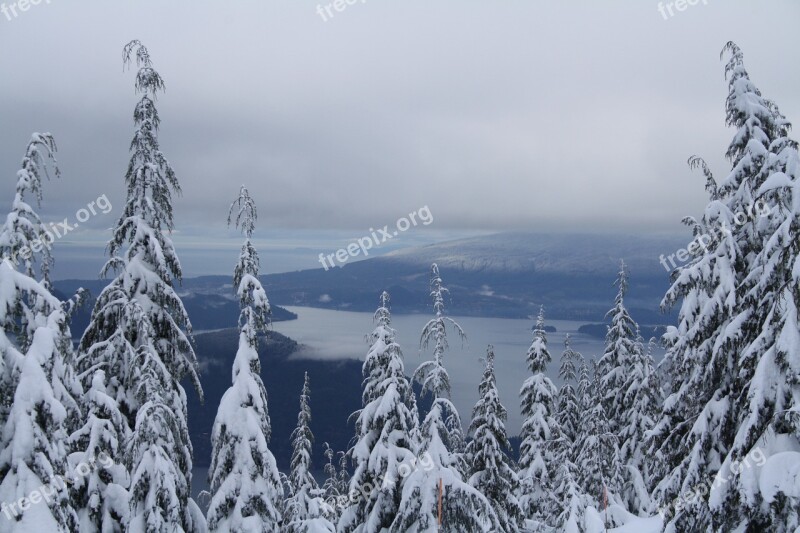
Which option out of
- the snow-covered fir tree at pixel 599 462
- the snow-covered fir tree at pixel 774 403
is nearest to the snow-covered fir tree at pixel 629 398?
the snow-covered fir tree at pixel 599 462

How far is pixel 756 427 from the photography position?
9.52m

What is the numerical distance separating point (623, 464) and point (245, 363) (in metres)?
21.6

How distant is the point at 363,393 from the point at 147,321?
6061 mm

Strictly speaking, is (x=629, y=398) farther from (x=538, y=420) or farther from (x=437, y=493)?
(x=437, y=493)

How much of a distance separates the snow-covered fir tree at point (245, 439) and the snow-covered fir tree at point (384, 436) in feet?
8.11

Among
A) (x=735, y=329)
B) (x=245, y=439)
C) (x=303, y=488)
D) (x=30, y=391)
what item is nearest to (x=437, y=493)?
(x=245, y=439)

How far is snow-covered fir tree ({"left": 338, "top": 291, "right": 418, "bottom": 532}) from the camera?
1483cm

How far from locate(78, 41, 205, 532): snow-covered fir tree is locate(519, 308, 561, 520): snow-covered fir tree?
17.7 meters

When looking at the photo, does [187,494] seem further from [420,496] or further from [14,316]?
[14,316]

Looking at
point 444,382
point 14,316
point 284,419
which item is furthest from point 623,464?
point 284,419

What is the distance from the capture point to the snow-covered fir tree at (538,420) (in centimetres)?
2809

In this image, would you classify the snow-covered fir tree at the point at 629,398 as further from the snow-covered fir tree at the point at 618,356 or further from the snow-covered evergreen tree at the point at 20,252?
the snow-covered evergreen tree at the point at 20,252

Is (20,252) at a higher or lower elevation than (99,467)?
higher

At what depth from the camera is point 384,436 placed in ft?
49.4
